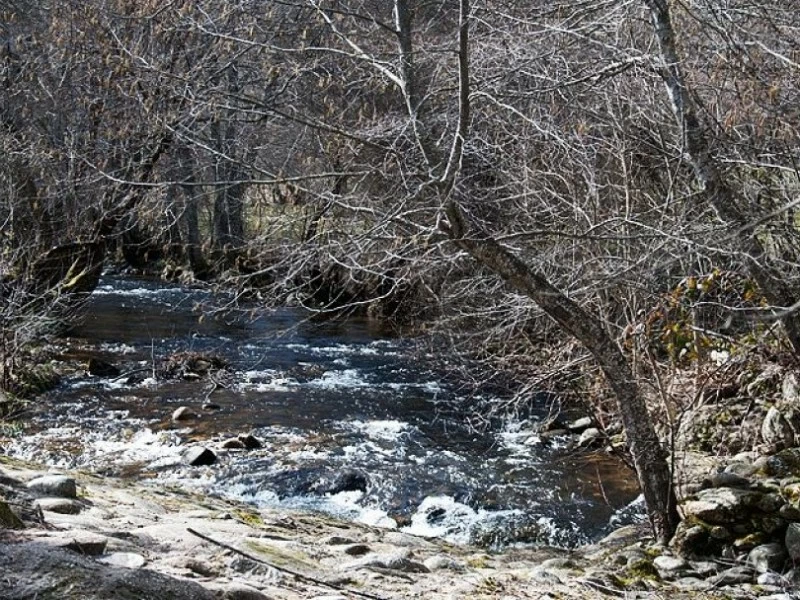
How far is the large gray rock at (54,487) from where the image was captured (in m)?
5.07

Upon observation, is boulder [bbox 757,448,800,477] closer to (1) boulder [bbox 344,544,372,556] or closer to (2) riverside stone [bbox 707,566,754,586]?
(2) riverside stone [bbox 707,566,754,586]

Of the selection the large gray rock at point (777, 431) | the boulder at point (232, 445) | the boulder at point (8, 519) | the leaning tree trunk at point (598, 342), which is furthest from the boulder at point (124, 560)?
the large gray rock at point (777, 431)

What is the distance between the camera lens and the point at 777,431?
7676 mm

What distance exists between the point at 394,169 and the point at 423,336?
5349 millimetres

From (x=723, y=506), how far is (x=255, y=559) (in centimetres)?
359

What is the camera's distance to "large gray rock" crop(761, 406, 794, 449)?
7602mm

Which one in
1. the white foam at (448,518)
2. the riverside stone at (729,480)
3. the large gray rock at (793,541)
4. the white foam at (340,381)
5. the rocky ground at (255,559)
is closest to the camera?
the rocky ground at (255,559)

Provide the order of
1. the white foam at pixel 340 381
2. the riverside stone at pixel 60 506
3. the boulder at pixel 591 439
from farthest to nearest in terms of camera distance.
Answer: the white foam at pixel 340 381
the boulder at pixel 591 439
the riverside stone at pixel 60 506

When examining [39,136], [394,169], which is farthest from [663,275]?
[39,136]

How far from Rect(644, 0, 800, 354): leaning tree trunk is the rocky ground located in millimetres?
1923

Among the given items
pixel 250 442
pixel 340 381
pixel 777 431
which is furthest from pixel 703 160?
pixel 340 381

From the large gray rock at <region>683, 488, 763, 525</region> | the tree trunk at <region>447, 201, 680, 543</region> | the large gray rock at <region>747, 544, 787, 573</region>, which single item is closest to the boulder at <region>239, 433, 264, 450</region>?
the tree trunk at <region>447, 201, 680, 543</region>

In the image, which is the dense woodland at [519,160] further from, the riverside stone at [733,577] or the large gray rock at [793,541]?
the large gray rock at [793,541]

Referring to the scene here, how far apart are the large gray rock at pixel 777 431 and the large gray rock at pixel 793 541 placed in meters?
1.76
